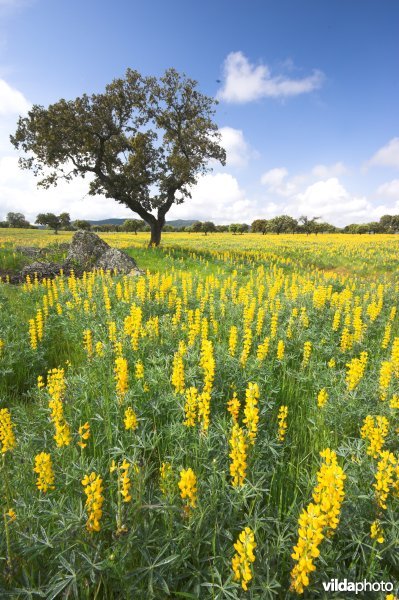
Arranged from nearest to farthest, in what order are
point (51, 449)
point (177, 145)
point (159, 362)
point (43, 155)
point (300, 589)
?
1. point (300, 589)
2. point (51, 449)
3. point (159, 362)
4. point (43, 155)
5. point (177, 145)

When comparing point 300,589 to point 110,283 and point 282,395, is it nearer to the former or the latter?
point 282,395

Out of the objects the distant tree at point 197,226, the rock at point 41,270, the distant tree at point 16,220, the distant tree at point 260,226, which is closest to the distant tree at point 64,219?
the distant tree at point 16,220

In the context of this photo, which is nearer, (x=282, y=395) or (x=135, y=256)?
(x=282, y=395)

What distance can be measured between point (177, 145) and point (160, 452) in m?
25.2

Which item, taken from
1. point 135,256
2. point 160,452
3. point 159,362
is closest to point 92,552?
point 160,452

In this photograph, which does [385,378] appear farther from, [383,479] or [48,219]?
[48,219]

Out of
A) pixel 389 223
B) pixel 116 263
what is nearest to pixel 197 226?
pixel 389 223

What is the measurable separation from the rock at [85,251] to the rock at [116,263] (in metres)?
0.57

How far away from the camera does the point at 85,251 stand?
1733cm

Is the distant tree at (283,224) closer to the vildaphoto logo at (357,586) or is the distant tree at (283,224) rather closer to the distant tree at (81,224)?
the distant tree at (81,224)

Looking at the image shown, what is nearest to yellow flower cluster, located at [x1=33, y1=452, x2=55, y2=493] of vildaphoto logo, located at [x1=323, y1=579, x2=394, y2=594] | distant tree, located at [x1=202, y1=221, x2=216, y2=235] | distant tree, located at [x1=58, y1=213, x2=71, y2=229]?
vildaphoto logo, located at [x1=323, y1=579, x2=394, y2=594]

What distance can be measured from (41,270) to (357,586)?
1530cm

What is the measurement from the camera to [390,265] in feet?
69.8

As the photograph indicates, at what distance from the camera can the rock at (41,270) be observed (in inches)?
548
